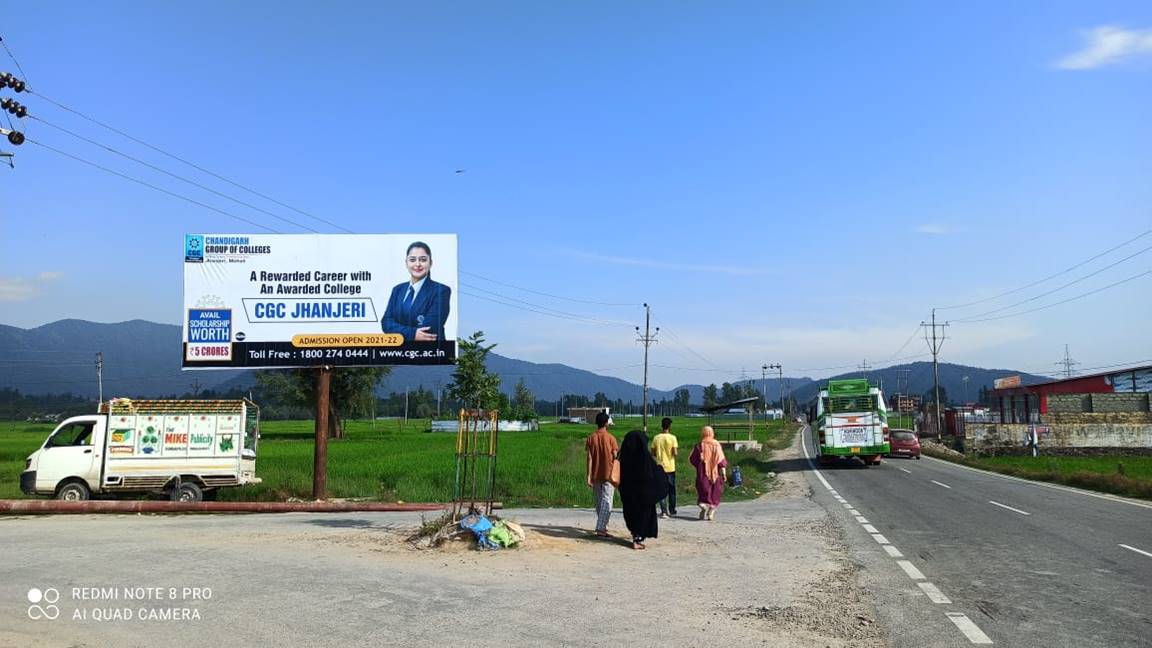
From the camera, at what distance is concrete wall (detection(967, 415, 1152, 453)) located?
47281 mm

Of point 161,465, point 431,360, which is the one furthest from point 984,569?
point 161,465

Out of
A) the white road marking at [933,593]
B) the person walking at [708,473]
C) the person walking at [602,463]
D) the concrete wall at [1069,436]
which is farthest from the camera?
the concrete wall at [1069,436]

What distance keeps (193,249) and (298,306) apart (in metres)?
2.94

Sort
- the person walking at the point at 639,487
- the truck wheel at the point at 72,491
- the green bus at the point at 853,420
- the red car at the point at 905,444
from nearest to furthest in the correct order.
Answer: the person walking at the point at 639,487 < the truck wheel at the point at 72,491 < the green bus at the point at 853,420 < the red car at the point at 905,444

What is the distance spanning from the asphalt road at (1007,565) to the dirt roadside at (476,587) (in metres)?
0.55

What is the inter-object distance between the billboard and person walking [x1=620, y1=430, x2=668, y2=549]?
9.19 m

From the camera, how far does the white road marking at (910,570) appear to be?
9125 millimetres

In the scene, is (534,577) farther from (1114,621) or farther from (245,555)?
(1114,621)

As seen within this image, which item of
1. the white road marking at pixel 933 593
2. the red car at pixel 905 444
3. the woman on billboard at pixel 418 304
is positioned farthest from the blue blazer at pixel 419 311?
the red car at pixel 905 444

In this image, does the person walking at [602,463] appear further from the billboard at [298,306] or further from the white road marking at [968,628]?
the billboard at [298,306]

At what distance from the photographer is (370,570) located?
962 centimetres

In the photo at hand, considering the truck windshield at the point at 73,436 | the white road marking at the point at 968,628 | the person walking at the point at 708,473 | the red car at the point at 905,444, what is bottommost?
the red car at the point at 905,444

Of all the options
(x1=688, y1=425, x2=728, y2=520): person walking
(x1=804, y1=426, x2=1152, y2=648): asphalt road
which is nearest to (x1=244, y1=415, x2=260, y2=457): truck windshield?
(x1=688, y1=425, x2=728, y2=520): person walking

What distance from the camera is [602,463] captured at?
11719 mm
